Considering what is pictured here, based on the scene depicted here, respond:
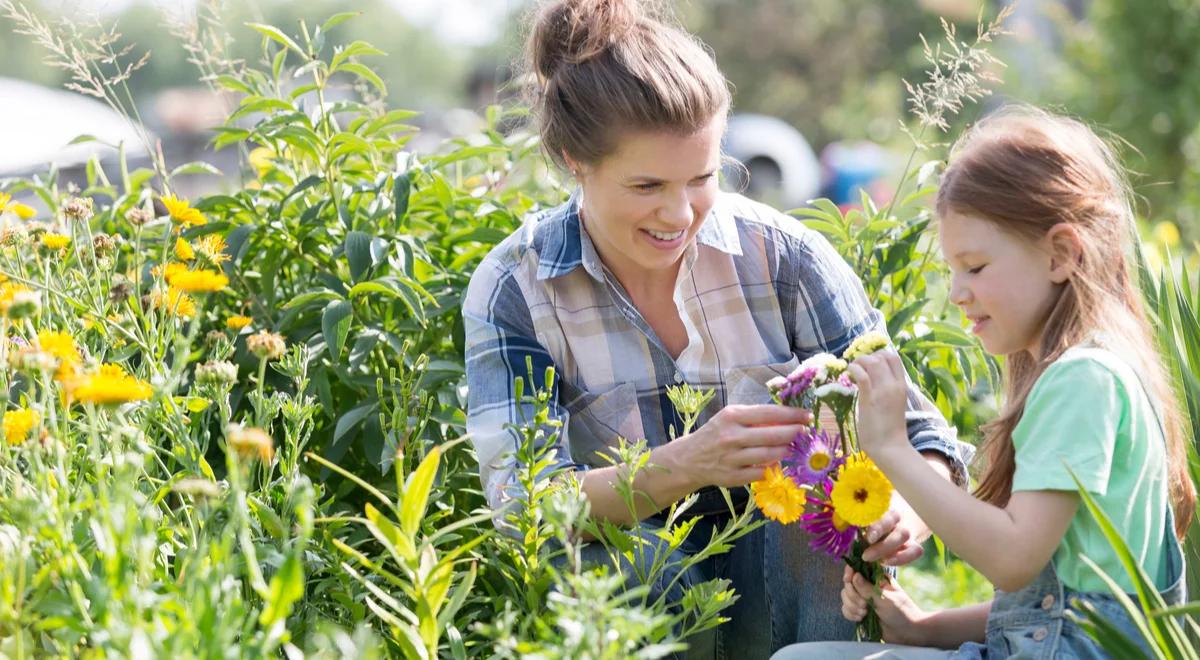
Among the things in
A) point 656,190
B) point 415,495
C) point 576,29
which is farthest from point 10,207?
point 415,495

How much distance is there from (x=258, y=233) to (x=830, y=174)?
11.9 meters

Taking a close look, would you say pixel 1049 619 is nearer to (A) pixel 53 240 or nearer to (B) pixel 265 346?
(B) pixel 265 346

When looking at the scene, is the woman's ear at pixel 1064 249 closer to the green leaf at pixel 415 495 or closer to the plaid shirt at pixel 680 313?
the plaid shirt at pixel 680 313

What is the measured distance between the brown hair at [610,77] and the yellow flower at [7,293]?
0.91m

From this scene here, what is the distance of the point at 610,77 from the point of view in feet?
7.06

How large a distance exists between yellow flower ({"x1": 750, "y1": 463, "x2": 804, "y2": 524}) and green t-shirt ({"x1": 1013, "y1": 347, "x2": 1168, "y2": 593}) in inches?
10.8

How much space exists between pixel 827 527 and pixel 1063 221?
527 millimetres

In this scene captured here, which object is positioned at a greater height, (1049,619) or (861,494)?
(861,494)

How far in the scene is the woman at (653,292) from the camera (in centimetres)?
210

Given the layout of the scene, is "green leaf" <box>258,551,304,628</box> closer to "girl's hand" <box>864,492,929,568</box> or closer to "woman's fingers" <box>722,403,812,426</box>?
"woman's fingers" <box>722,403,812,426</box>

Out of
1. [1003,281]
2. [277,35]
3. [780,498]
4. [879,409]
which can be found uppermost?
[277,35]

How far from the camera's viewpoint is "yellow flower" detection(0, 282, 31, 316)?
1446mm

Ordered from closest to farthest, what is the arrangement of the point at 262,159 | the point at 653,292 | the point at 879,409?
the point at 879,409 → the point at 653,292 → the point at 262,159

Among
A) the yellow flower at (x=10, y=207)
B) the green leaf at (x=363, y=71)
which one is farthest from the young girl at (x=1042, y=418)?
the yellow flower at (x=10, y=207)
